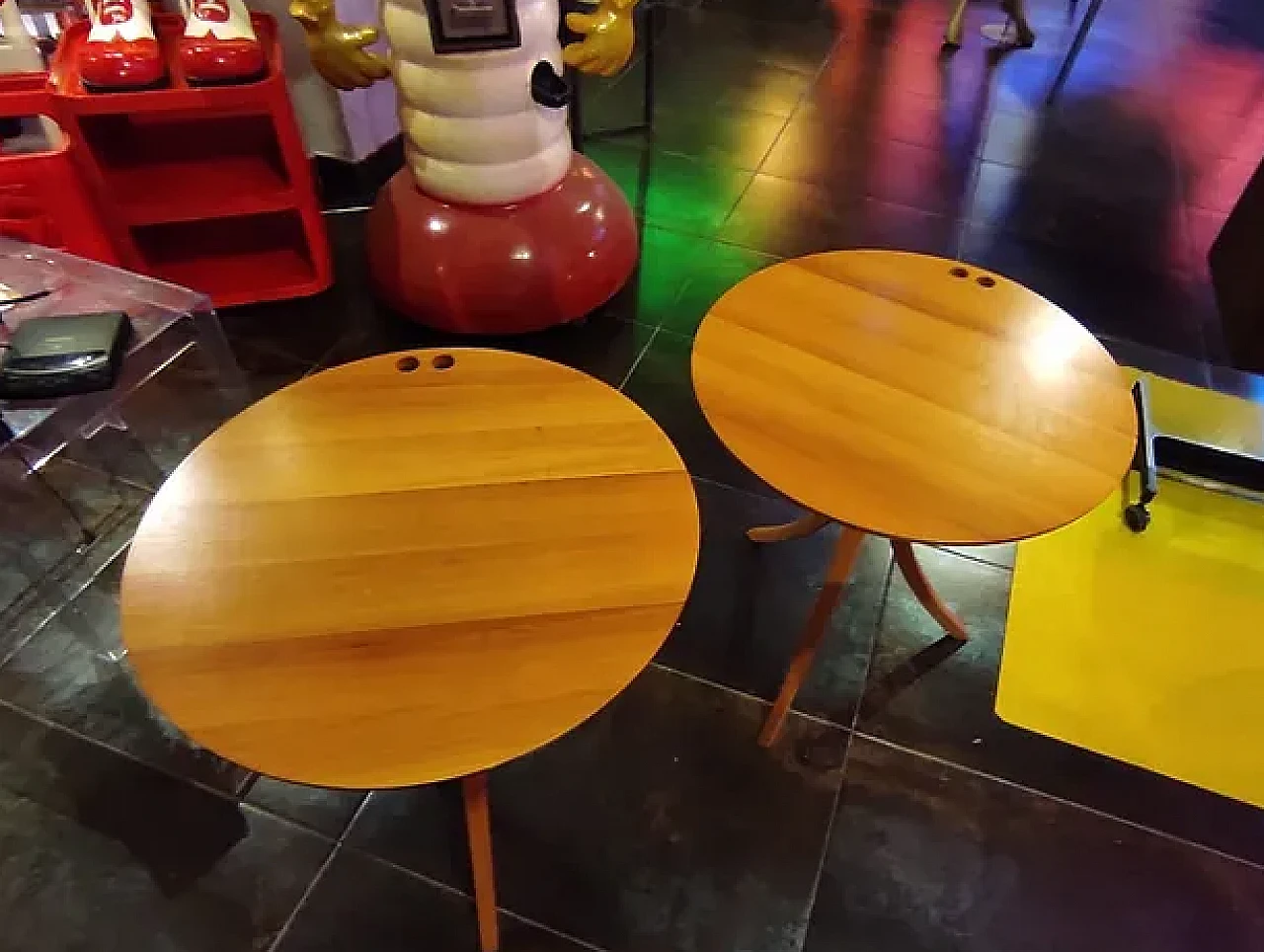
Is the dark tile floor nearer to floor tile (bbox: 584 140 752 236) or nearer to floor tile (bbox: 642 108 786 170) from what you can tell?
floor tile (bbox: 584 140 752 236)

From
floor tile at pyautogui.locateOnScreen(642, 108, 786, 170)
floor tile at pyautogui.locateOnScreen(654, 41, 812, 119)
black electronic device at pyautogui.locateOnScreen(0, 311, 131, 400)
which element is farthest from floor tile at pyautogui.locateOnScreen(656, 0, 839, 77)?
black electronic device at pyautogui.locateOnScreen(0, 311, 131, 400)

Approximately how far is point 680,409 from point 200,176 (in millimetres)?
1114

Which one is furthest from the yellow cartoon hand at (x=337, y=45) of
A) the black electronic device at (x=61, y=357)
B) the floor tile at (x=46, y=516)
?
the floor tile at (x=46, y=516)

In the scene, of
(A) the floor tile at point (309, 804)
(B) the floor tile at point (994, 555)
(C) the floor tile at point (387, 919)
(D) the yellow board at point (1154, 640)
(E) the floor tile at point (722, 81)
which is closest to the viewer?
(C) the floor tile at point (387, 919)

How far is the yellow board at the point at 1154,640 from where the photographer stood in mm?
1548

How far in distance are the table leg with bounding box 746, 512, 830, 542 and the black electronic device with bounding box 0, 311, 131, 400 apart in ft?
3.58

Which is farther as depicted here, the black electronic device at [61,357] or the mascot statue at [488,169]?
the mascot statue at [488,169]

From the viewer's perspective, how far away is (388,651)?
3.29ft

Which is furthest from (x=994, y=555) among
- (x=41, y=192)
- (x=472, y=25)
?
(x=41, y=192)

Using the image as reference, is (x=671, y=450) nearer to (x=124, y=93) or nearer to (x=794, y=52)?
(x=124, y=93)

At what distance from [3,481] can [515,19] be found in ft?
4.12

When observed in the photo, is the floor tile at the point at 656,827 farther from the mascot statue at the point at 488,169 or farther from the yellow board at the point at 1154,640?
the mascot statue at the point at 488,169

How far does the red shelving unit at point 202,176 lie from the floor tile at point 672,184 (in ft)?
2.75

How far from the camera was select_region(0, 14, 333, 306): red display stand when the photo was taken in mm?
1852
